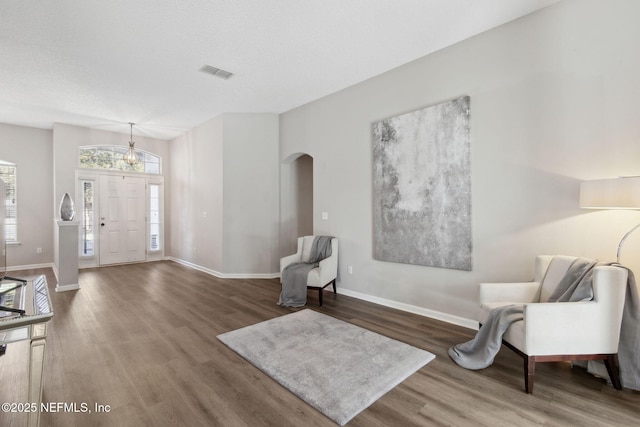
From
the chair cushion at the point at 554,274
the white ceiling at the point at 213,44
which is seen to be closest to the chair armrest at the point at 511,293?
the chair cushion at the point at 554,274

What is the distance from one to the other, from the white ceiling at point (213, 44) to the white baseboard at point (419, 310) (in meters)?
3.08

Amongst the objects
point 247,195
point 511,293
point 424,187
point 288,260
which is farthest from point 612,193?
point 247,195

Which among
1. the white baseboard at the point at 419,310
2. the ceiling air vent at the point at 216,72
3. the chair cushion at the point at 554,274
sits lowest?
the white baseboard at the point at 419,310

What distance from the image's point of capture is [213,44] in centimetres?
328

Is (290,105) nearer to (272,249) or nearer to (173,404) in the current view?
(272,249)

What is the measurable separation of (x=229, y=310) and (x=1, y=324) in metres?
2.62

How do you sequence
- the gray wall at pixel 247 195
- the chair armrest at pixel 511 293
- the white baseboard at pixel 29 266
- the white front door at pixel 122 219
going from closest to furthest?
1. the chair armrest at pixel 511 293
2. the gray wall at pixel 247 195
3. the white baseboard at pixel 29 266
4. the white front door at pixel 122 219

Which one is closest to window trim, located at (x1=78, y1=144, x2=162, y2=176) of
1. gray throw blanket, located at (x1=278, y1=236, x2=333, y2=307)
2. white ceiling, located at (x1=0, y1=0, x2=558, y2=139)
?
white ceiling, located at (x1=0, y1=0, x2=558, y2=139)

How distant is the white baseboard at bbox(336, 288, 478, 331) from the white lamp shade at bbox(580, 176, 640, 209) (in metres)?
1.63

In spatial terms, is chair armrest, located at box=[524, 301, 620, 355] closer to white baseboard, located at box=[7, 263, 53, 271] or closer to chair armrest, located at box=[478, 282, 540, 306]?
chair armrest, located at box=[478, 282, 540, 306]

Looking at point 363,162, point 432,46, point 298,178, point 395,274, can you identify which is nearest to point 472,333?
point 395,274

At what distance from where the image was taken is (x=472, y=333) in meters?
3.06

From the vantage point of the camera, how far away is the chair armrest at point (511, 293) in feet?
8.50

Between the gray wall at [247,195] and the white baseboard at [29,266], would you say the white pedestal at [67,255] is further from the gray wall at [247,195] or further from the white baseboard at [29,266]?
the white baseboard at [29,266]
